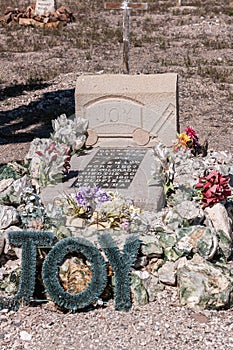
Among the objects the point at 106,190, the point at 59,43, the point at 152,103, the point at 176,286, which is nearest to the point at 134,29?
the point at 59,43

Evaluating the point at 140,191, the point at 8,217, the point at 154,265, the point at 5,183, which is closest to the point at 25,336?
the point at 154,265

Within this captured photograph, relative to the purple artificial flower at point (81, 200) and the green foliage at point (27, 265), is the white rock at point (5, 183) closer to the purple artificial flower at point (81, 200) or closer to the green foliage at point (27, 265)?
the purple artificial flower at point (81, 200)

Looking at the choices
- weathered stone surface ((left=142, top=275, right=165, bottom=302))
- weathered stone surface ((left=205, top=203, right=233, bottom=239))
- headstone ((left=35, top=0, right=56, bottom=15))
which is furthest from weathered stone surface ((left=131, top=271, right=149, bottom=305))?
headstone ((left=35, top=0, right=56, bottom=15))

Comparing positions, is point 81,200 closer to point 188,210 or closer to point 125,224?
point 125,224

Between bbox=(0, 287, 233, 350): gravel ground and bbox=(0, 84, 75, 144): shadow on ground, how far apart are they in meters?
5.05

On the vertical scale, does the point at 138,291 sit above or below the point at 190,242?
below

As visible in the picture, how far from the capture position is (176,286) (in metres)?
5.51

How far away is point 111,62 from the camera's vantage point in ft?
49.0

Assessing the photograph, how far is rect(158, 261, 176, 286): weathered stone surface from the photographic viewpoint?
545 centimetres

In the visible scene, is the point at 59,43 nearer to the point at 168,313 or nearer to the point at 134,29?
the point at 134,29

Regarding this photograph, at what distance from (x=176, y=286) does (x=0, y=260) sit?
4.64ft

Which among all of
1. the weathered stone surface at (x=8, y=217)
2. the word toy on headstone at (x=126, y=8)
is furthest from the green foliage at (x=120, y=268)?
the word toy on headstone at (x=126, y=8)

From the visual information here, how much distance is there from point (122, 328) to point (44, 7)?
52.3 ft

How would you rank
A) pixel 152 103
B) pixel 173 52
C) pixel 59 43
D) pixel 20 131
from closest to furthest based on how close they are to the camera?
1. pixel 152 103
2. pixel 20 131
3. pixel 173 52
4. pixel 59 43
